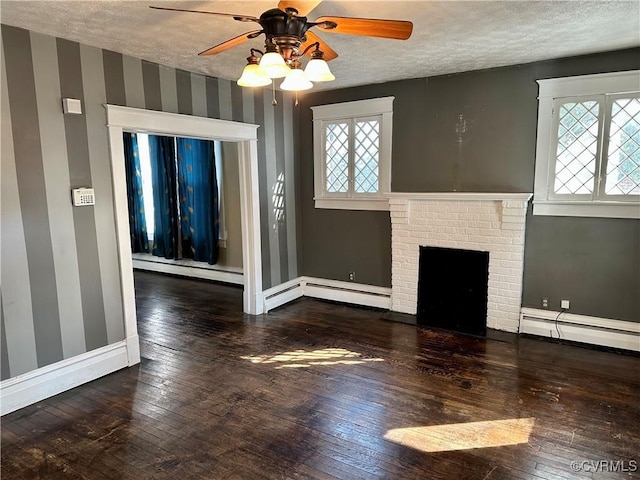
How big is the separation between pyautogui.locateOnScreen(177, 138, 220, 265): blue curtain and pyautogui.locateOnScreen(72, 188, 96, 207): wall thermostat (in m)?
3.08

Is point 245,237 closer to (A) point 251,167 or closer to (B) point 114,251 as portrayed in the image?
Result: (A) point 251,167

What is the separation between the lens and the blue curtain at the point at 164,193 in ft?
22.0

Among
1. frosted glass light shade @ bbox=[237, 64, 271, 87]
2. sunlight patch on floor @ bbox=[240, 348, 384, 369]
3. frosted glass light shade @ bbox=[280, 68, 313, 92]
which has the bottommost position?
sunlight patch on floor @ bbox=[240, 348, 384, 369]

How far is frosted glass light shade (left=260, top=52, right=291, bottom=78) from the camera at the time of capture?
2.02 m

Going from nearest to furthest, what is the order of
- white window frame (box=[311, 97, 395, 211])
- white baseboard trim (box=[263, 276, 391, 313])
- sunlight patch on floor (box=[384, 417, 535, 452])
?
sunlight patch on floor (box=[384, 417, 535, 452]) < white window frame (box=[311, 97, 395, 211]) < white baseboard trim (box=[263, 276, 391, 313])

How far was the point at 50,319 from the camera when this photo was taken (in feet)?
10.1

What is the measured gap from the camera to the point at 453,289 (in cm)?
452

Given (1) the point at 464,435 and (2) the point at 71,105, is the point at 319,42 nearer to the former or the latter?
(2) the point at 71,105

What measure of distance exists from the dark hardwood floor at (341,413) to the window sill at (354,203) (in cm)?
157

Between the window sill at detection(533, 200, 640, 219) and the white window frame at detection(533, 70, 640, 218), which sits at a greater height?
the white window frame at detection(533, 70, 640, 218)

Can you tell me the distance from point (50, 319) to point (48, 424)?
74 cm

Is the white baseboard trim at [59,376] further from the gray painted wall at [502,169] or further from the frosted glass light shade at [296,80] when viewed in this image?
the gray painted wall at [502,169]

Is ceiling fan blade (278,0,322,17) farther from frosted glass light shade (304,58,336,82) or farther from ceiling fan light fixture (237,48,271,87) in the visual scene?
ceiling fan light fixture (237,48,271,87)

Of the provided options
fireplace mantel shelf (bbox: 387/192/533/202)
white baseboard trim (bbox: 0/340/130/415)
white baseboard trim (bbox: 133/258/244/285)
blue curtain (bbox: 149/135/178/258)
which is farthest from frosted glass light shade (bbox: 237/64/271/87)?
blue curtain (bbox: 149/135/178/258)
